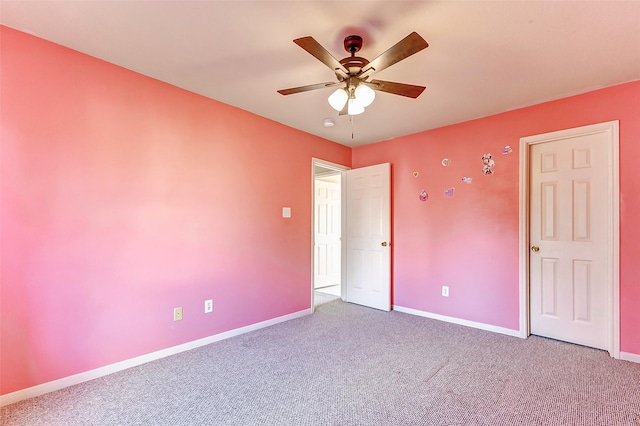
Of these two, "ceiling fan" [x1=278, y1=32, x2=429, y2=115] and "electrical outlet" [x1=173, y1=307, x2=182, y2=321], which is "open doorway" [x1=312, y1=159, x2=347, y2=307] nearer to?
"electrical outlet" [x1=173, y1=307, x2=182, y2=321]

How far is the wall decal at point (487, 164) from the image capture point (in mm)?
3283

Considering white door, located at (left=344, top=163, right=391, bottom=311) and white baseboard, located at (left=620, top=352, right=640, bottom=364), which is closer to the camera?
white baseboard, located at (left=620, top=352, right=640, bottom=364)

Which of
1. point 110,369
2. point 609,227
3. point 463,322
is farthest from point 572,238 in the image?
point 110,369

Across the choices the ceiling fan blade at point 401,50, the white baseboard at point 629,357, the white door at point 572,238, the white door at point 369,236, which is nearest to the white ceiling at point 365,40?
the ceiling fan blade at point 401,50

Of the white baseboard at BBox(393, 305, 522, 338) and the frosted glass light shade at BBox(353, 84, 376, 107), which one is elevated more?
the frosted glass light shade at BBox(353, 84, 376, 107)

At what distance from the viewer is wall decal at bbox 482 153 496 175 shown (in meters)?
3.28

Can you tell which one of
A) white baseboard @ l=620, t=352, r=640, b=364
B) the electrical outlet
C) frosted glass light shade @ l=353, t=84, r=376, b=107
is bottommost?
white baseboard @ l=620, t=352, r=640, b=364

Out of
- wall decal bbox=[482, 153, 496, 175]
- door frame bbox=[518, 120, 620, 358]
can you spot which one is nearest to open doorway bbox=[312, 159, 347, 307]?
wall decal bbox=[482, 153, 496, 175]

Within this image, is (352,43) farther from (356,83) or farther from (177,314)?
(177,314)

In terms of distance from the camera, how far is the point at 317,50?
5.32ft

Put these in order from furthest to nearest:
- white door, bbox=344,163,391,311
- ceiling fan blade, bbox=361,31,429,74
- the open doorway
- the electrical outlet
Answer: the open doorway → white door, bbox=344,163,391,311 → the electrical outlet → ceiling fan blade, bbox=361,31,429,74

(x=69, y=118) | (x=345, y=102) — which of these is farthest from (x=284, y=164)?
(x=69, y=118)

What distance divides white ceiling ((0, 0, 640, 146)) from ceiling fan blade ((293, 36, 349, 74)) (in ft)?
0.84

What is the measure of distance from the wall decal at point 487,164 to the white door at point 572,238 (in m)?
0.36
